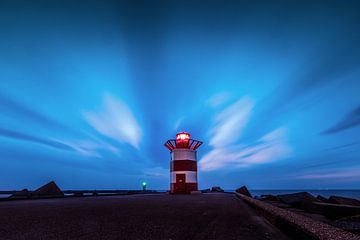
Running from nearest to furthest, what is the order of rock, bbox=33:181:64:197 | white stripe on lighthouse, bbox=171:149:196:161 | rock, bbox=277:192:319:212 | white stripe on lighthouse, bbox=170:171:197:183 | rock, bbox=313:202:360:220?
rock, bbox=313:202:360:220 → rock, bbox=277:192:319:212 → rock, bbox=33:181:64:197 → white stripe on lighthouse, bbox=170:171:197:183 → white stripe on lighthouse, bbox=171:149:196:161

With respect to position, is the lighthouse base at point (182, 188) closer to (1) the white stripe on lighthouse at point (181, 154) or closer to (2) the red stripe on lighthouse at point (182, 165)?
(2) the red stripe on lighthouse at point (182, 165)

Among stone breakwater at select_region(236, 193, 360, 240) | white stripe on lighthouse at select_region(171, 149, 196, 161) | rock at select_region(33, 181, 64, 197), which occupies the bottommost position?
stone breakwater at select_region(236, 193, 360, 240)

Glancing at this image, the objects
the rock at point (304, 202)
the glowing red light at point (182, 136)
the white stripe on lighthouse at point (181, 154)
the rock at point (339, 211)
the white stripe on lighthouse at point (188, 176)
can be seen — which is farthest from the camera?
the glowing red light at point (182, 136)

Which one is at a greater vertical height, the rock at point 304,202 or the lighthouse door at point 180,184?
the lighthouse door at point 180,184

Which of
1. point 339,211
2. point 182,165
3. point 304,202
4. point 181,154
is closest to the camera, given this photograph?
point 339,211

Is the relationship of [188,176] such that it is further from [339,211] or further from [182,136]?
[339,211]

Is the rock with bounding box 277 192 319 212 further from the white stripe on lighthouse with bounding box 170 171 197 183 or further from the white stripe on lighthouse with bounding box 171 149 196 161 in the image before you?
the white stripe on lighthouse with bounding box 171 149 196 161

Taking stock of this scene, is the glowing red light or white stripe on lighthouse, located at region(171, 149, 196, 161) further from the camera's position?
the glowing red light

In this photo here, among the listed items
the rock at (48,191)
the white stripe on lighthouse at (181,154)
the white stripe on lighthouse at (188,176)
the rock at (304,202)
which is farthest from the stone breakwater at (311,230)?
the white stripe on lighthouse at (181,154)

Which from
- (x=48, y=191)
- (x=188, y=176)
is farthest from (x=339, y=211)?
(x=48, y=191)

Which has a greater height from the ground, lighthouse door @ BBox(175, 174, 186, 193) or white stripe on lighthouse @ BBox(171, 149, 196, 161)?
white stripe on lighthouse @ BBox(171, 149, 196, 161)

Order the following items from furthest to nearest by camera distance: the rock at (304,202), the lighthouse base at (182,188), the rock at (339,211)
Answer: the lighthouse base at (182,188), the rock at (304,202), the rock at (339,211)

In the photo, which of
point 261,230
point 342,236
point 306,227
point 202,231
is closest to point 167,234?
point 202,231

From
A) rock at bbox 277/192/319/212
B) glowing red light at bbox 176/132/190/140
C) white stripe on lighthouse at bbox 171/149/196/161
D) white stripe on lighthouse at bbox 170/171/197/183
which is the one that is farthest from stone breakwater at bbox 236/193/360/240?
glowing red light at bbox 176/132/190/140
